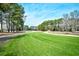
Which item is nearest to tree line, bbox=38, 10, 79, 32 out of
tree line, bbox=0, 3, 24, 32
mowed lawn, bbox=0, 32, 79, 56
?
mowed lawn, bbox=0, 32, 79, 56

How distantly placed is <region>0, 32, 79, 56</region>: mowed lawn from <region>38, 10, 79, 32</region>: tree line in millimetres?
144

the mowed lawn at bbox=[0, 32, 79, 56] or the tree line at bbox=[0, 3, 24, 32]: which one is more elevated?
the tree line at bbox=[0, 3, 24, 32]

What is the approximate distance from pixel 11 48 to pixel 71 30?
0.99m

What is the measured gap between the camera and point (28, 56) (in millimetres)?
3211

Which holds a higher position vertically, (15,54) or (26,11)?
(26,11)

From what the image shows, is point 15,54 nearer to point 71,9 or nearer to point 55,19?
point 55,19

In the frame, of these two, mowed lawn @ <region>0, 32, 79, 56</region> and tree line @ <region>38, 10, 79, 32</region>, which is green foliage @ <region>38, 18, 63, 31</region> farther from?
mowed lawn @ <region>0, 32, 79, 56</region>

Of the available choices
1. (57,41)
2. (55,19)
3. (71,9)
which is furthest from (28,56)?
(71,9)

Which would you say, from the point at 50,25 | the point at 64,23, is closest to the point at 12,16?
the point at 50,25

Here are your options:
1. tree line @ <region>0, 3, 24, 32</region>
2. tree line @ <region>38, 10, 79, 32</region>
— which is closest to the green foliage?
tree line @ <region>38, 10, 79, 32</region>

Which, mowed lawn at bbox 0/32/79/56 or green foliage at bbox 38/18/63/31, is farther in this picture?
green foliage at bbox 38/18/63/31

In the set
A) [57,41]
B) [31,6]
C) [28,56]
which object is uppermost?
[31,6]

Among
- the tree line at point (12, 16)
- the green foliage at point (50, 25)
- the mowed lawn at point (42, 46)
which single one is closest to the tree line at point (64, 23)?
the green foliage at point (50, 25)

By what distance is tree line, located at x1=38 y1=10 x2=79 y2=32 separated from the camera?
10.8 feet
